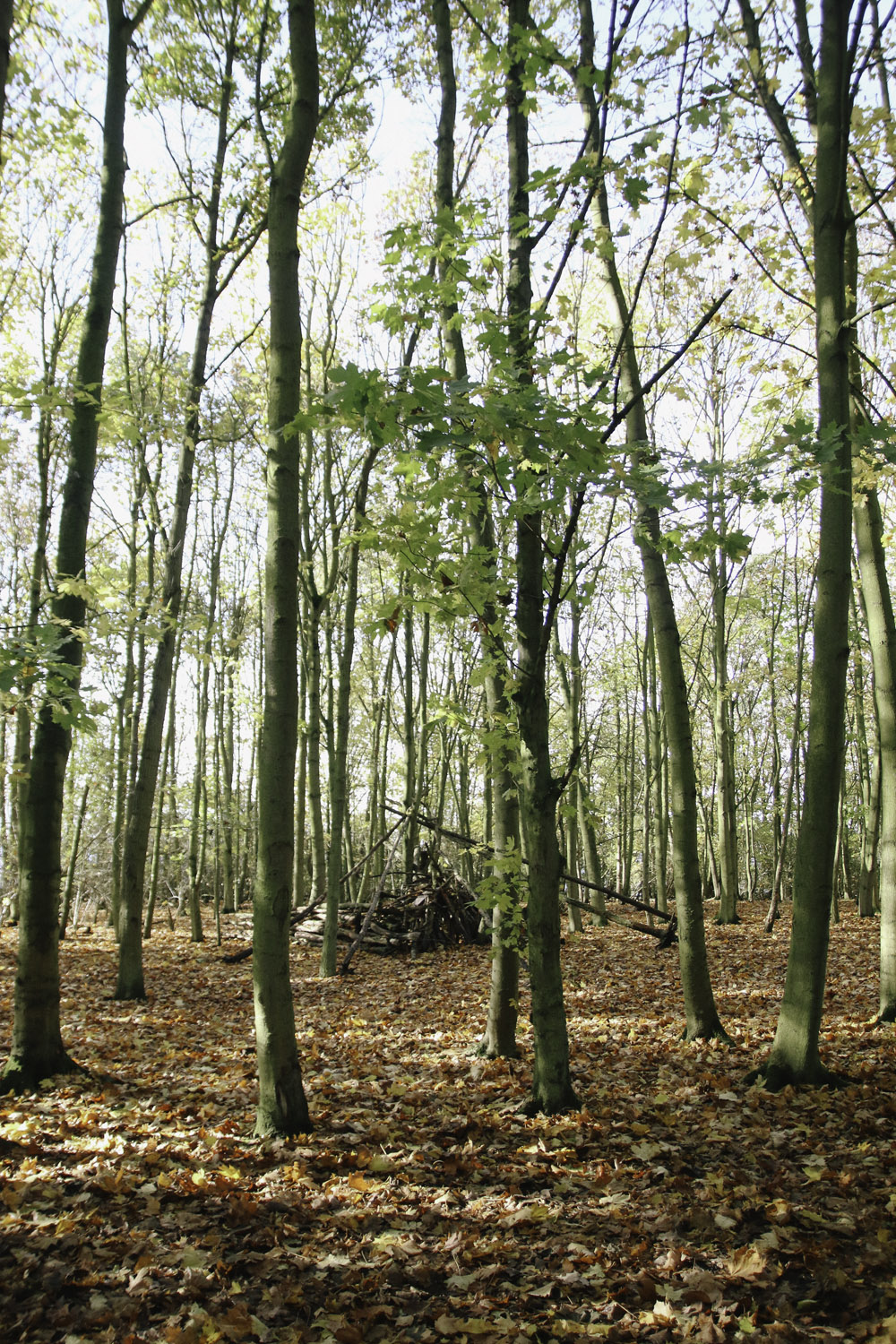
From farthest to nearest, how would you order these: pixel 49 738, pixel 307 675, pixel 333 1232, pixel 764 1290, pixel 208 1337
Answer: pixel 307 675, pixel 49 738, pixel 333 1232, pixel 764 1290, pixel 208 1337

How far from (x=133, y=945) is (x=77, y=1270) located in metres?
5.94

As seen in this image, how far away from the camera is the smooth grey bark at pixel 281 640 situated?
12.5 feet

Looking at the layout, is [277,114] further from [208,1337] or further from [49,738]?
[208,1337]

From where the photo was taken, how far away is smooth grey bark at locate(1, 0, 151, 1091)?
4.75 metres

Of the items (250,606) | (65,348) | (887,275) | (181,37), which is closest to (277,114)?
(181,37)

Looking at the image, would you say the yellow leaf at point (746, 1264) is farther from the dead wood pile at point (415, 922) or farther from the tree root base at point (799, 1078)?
the dead wood pile at point (415, 922)

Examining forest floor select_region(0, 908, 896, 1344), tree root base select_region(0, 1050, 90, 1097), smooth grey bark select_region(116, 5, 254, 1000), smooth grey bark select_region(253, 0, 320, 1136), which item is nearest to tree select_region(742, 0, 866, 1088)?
forest floor select_region(0, 908, 896, 1344)

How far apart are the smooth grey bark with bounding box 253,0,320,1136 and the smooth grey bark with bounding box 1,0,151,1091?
138cm

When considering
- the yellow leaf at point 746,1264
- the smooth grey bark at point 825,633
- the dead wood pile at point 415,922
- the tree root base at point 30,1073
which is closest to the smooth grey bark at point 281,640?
the tree root base at point 30,1073

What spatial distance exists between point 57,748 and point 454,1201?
3.73 meters

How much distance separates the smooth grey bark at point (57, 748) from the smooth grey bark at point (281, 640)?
138 centimetres

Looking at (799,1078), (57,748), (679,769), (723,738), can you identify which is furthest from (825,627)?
(723,738)

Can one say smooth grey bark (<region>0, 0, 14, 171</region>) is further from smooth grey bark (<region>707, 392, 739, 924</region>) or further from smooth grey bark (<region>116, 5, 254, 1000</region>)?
smooth grey bark (<region>707, 392, 739, 924</region>)

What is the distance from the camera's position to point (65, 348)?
1084 centimetres
